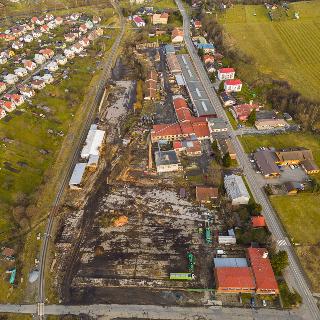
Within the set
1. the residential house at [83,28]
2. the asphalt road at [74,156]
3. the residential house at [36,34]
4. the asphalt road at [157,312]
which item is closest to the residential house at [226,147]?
the asphalt road at [74,156]

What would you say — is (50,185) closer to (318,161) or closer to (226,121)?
(226,121)

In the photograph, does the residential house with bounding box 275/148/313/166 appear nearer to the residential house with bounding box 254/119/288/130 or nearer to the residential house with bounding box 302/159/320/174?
the residential house with bounding box 302/159/320/174

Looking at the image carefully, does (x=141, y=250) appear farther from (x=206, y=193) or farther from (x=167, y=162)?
(x=167, y=162)

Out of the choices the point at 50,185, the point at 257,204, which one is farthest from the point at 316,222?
the point at 50,185

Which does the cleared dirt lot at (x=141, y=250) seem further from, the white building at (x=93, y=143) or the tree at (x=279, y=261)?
the white building at (x=93, y=143)

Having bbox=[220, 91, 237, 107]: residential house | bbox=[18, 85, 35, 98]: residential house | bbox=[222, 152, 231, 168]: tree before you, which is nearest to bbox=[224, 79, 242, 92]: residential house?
bbox=[220, 91, 237, 107]: residential house
